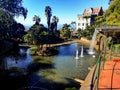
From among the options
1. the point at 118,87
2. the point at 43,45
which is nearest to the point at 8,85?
the point at 118,87

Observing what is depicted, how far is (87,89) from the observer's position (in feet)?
41.9

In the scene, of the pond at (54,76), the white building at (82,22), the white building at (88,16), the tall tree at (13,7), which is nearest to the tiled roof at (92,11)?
the white building at (88,16)

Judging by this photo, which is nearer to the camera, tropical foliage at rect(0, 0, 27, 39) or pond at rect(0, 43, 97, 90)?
pond at rect(0, 43, 97, 90)

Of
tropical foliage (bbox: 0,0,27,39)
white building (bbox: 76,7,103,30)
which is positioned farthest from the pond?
white building (bbox: 76,7,103,30)

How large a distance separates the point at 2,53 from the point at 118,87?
45.6 meters

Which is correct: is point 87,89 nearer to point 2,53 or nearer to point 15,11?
point 2,53

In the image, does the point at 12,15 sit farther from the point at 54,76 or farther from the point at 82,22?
the point at 54,76

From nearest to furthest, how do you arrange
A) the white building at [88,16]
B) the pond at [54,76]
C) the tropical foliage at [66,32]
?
the pond at [54,76], the tropical foliage at [66,32], the white building at [88,16]

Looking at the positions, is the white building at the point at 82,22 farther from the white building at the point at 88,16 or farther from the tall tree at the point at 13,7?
the tall tree at the point at 13,7

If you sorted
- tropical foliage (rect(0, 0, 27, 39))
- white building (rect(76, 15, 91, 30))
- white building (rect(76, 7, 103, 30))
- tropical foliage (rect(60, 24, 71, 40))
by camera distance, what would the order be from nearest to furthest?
tropical foliage (rect(0, 0, 27, 39)), tropical foliage (rect(60, 24, 71, 40)), white building (rect(76, 7, 103, 30)), white building (rect(76, 15, 91, 30))

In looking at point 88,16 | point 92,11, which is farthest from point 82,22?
point 92,11

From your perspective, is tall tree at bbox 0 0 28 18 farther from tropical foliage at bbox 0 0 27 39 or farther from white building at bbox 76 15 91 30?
white building at bbox 76 15 91 30

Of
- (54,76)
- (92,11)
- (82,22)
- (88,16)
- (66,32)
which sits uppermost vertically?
(92,11)

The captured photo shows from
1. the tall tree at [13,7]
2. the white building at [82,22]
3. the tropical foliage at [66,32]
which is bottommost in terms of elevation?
the tropical foliage at [66,32]
